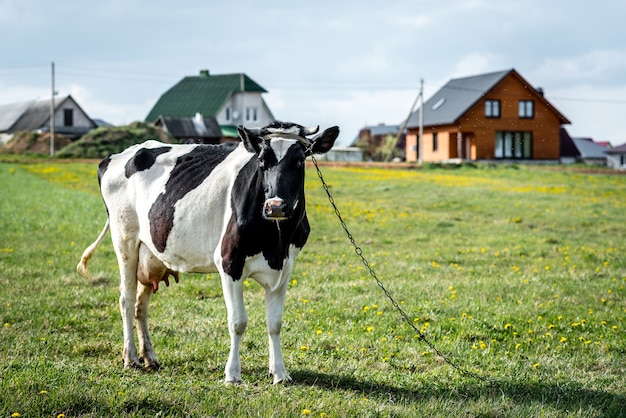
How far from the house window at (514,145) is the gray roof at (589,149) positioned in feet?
145

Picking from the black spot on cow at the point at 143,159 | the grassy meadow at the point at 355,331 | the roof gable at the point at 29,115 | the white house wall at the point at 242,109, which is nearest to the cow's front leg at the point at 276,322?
the grassy meadow at the point at 355,331

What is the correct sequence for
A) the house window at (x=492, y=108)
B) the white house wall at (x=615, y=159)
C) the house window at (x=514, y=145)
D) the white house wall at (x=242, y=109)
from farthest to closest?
the white house wall at (x=615, y=159) → the white house wall at (x=242, y=109) → the house window at (x=514, y=145) → the house window at (x=492, y=108)

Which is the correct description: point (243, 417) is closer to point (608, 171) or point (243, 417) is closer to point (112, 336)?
point (112, 336)

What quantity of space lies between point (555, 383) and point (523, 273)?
22.0ft

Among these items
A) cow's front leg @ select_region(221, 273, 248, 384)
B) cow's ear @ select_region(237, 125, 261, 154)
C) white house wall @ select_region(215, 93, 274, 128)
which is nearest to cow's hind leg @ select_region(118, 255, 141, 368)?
cow's front leg @ select_region(221, 273, 248, 384)

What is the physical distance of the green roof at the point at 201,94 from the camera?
83.6m

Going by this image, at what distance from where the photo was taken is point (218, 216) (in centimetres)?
698

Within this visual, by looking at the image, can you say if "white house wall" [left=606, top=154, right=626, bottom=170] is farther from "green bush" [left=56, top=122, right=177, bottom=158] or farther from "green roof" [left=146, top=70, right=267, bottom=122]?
"green bush" [left=56, top=122, right=177, bottom=158]

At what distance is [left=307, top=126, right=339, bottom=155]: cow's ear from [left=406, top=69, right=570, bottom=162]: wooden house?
5139 cm

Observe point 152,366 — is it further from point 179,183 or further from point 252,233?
point 252,233

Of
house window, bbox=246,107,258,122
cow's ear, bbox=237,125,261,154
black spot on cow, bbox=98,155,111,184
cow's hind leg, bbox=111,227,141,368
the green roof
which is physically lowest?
cow's hind leg, bbox=111,227,141,368

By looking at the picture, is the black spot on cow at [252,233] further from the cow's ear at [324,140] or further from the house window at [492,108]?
the house window at [492,108]

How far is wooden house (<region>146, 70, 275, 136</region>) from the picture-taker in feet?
273

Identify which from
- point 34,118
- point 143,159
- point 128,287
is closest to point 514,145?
point 34,118
